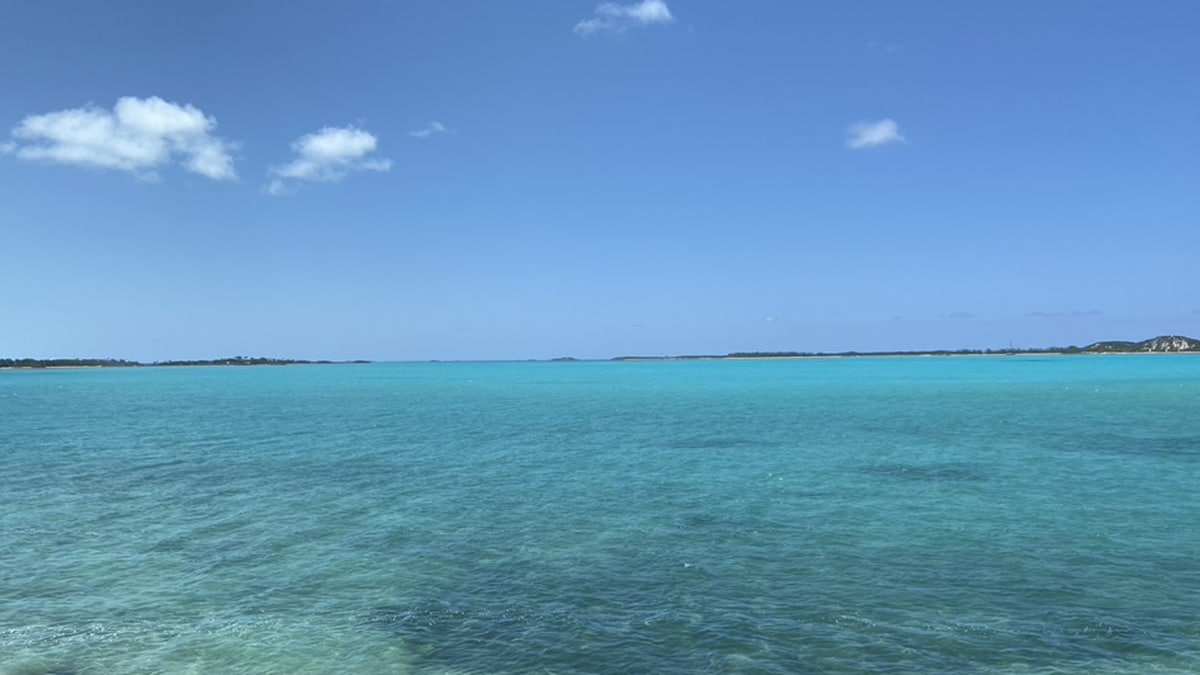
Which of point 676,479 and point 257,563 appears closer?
point 257,563

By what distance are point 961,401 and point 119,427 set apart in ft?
257

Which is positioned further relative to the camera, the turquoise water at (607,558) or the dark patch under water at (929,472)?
the dark patch under water at (929,472)

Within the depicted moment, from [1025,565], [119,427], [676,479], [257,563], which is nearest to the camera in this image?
[1025,565]

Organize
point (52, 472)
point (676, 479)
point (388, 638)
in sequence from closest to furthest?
1. point (388, 638)
2. point (676, 479)
3. point (52, 472)

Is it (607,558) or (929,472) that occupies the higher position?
(929,472)

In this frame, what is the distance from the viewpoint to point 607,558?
19.3 meters

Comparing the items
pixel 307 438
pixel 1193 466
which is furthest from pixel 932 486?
pixel 307 438

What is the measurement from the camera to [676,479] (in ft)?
104

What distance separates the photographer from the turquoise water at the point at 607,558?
13508 mm

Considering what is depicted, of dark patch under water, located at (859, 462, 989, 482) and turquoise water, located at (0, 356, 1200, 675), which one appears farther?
dark patch under water, located at (859, 462, 989, 482)

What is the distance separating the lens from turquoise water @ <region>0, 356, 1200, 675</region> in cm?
1351

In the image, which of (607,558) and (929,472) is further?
(929,472)

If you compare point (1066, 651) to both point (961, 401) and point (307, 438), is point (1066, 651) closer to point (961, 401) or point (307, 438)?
point (307, 438)

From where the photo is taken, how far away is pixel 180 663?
520 inches
